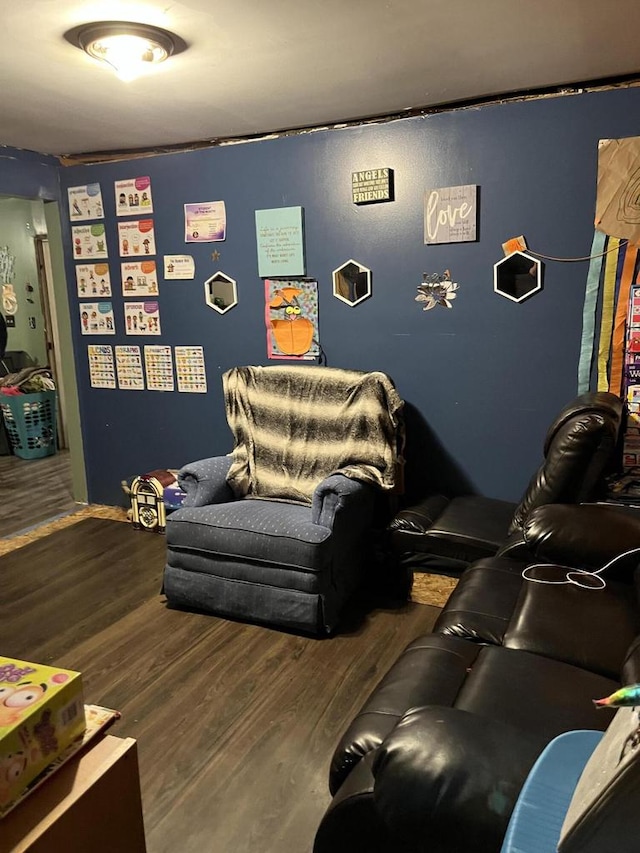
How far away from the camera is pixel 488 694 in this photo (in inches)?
60.9

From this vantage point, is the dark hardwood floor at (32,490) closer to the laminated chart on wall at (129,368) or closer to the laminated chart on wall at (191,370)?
the laminated chart on wall at (129,368)

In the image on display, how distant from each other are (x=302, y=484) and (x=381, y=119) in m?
1.88

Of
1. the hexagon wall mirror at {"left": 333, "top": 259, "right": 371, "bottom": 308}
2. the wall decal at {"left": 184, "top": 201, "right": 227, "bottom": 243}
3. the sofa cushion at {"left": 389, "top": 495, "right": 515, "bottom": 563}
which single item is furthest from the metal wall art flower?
the wall decal at {"left": 184, "top": 201, "right": 227, "bottom": 243}

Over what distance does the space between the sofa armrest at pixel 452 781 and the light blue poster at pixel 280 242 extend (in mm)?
2820

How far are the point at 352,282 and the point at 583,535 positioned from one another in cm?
182

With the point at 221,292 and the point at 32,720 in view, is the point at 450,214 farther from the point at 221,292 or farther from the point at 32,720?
the point at 32,720

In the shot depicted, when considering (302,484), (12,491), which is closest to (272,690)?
(302,484)

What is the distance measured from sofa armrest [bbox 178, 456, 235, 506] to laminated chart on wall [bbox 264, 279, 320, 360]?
2.67 feet

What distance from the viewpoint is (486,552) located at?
8.84 feet

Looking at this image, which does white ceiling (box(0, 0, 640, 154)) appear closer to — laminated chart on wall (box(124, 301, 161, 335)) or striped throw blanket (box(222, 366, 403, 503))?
laminated chart on wall (box(124, 301, 161, 335))

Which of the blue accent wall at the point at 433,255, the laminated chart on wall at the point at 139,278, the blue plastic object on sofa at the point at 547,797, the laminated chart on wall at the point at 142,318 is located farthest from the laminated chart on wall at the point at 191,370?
the blue plastic object on sofa at the point at 547,797

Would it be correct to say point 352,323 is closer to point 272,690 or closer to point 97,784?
point 272,690

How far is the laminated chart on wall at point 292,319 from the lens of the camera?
356 centimetres

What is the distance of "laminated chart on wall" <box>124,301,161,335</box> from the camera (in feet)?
13.2
